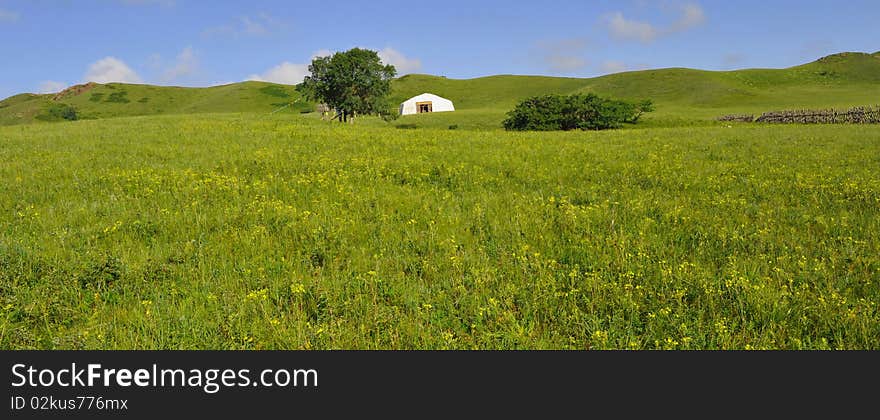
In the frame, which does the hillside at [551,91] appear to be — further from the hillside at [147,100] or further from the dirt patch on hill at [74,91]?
the dirt patch on hill at [74,91]

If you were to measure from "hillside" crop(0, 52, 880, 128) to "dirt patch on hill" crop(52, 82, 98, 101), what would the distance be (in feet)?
3.44

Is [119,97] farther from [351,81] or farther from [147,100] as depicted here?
[351,81]

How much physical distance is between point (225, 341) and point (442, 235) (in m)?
3.84

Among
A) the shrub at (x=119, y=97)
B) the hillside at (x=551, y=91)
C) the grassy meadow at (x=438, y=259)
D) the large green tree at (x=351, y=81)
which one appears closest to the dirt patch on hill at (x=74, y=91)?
the hillside at (x=551, y=91)

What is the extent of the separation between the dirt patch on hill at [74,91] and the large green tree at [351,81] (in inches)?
5201

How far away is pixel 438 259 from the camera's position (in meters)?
6.46

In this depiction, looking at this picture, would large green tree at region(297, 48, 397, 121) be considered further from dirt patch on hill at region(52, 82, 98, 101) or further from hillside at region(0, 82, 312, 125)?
dirt patch on hill at region(52, 82, 98, 101)

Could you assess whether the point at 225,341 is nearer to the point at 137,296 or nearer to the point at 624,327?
the point at 137,296

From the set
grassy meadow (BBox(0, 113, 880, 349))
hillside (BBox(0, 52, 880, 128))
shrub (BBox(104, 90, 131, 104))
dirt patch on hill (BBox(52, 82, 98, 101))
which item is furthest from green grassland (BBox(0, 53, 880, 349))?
dirt patch on hill (BBox(52, 82, 98, 101))

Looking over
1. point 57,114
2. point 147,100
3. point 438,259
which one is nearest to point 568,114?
point 438,259

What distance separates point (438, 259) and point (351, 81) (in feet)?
157

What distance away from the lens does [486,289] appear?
17.9 ft

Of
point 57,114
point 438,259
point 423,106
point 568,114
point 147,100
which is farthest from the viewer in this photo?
point 147,100

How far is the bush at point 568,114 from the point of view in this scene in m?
41.6
